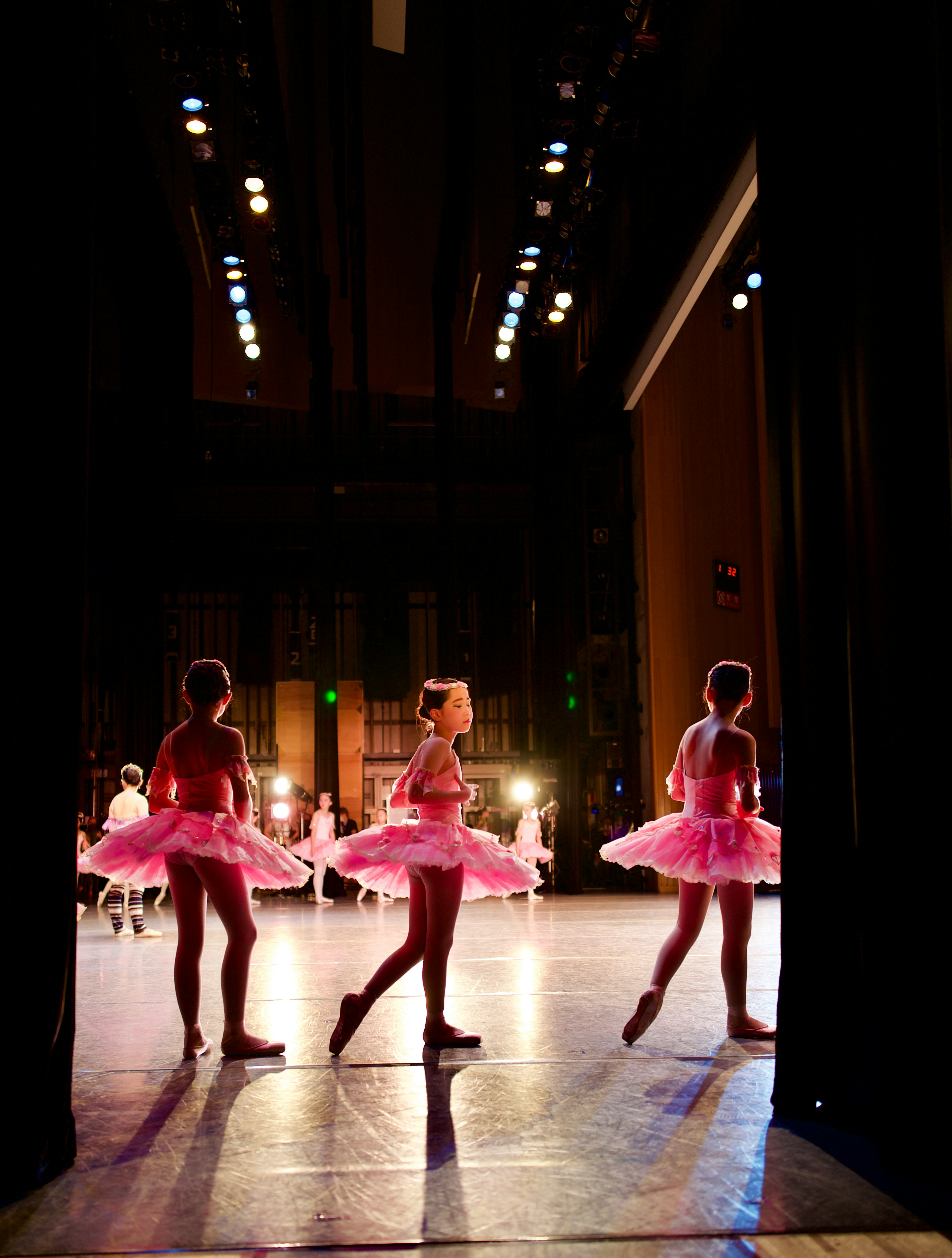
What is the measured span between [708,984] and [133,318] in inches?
586

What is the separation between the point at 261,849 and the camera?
4.30 meters

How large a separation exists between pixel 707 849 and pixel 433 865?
1.25m

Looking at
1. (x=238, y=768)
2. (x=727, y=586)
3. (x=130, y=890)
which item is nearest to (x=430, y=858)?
(x=238, y=768)

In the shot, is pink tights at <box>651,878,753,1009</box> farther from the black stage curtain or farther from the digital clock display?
the digital clock display

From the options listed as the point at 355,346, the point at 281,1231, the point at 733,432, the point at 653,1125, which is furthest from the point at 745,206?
the point at 281,1231

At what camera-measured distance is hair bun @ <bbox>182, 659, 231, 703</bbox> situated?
4438 mm

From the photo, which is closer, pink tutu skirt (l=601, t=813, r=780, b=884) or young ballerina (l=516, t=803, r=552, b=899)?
pink tutu skirt (l=601, t=813, r=780, b=884)

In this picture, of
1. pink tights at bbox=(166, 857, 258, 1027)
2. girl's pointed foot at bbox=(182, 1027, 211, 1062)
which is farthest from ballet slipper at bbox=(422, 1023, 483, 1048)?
girl's pointed foot at bbox=(182, 1027, 211, 1062)

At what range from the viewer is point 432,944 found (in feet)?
14.3

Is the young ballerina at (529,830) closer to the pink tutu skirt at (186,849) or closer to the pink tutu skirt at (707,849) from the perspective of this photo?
the pink tutu skirt at (707,849)

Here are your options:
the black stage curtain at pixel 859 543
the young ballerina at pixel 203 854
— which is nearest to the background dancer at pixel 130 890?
the young ballerina at pixel 203 854

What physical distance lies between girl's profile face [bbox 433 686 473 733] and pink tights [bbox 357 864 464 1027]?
0.66m

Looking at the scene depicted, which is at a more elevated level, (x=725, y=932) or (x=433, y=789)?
(x=433, y=789)

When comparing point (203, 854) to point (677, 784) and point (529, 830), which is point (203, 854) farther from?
point (529, 830)
